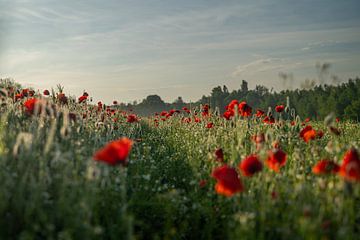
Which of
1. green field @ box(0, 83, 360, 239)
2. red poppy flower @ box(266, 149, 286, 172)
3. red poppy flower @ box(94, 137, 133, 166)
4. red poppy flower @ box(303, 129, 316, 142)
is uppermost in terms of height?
red poppy flower @ box(94, 137, 133, 166)

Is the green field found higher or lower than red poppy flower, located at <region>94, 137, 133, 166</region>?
lower

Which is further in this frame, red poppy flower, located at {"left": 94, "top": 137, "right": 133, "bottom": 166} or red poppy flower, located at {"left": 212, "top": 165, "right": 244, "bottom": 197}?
red poppy flower, located at {"left": 212, "top": 165, "right": 244, "bottom": 197}

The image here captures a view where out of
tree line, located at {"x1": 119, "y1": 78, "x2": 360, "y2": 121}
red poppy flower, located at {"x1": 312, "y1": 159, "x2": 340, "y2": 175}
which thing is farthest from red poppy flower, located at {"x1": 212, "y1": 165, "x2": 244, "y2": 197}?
tree line, located at {"x1": 119, "y1": 78, "x2": 360, "y2": 121}

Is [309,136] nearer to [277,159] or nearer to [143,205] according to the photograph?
[277,159]

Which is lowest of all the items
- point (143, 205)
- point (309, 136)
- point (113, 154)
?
point (143, 205)

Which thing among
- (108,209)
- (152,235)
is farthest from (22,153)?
(152,235)

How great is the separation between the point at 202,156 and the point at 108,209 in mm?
2827

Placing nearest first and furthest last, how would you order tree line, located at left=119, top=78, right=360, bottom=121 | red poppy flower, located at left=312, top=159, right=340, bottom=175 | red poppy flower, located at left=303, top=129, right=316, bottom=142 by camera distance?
red poppy flower, located at left=312, top=159, right=340, bottom=175 < red poppy flower, located at left=303, top=129, right=316, bottom=142 < tree line, located at left=119, top=78, right=360, bottom=121

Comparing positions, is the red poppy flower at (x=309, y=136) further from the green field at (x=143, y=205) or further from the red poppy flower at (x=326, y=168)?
the red poppy flower at (x=326, y=168)

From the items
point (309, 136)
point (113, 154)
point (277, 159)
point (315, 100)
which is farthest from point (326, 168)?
point (315, 100)

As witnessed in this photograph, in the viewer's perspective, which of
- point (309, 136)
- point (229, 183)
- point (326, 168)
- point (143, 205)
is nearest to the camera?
point (229, 183)

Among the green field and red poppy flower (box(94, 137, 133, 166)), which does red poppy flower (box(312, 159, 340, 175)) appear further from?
red poppy flower (box(94, 137, 133, 166))

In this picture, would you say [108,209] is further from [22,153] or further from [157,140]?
[157,140]

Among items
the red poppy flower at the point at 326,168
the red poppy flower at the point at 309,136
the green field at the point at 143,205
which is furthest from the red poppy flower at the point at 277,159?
the red poppy flower at the point at 309,136
